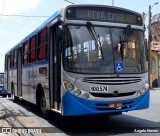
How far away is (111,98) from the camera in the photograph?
8.55m

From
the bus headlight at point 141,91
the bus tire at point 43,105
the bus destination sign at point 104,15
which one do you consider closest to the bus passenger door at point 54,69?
the bus destination sign at point 104,15

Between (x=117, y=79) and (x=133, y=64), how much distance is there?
76cm

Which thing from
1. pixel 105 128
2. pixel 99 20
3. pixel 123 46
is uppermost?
pixel 99 20

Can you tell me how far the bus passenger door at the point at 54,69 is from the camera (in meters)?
9.16

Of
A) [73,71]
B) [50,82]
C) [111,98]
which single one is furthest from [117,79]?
[50,82]

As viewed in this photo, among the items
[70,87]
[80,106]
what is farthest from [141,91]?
[70,87]

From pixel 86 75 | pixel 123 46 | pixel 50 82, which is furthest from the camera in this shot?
pixel 50 82

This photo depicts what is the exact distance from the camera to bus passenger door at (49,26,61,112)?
9164mm

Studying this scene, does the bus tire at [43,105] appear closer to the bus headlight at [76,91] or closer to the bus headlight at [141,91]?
the bus headlight at [76,91]

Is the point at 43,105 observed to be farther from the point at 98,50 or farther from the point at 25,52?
the point at 25,52

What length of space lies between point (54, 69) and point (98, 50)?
1623 millimetres

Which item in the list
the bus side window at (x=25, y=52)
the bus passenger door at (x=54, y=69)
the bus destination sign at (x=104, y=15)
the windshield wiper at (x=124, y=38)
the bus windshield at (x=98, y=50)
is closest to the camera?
the bus windshield at (x=98, y=50)

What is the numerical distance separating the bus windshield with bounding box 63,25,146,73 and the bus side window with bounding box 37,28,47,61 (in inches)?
83.3

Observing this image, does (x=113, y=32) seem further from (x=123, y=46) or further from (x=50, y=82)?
(x=50, y=82)
